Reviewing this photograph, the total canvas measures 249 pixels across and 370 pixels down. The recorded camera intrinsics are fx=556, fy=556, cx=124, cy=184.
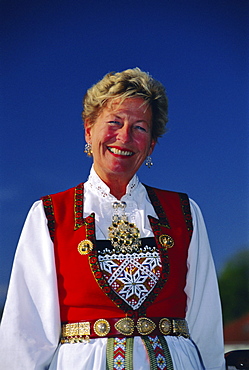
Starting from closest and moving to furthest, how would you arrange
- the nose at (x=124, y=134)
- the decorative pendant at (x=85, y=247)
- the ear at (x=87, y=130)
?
the decorative pendant at (x=85, y=247)
the nose at (x=124, y=134)
the ear at (x=87, y=130)

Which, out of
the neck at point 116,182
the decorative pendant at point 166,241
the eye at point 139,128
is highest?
the eye at point 139,128

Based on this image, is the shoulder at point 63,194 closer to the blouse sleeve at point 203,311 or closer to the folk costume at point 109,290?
the folk costume at point 109,290

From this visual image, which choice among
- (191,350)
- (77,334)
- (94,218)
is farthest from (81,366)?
(94,218)

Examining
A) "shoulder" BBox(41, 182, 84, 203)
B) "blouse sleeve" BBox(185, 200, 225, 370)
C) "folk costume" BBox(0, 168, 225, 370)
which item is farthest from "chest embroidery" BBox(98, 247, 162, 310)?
"shoulder" BBox(41, 182, 84, 203)

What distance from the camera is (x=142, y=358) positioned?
1797mm

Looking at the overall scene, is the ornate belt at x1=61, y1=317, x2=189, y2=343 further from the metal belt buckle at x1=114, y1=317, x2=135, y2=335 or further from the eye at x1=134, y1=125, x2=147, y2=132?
the eye at x1=134, y1=125, x2=147, y2=132

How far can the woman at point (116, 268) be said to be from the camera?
1817 millimetres

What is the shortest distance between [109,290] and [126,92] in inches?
28.4

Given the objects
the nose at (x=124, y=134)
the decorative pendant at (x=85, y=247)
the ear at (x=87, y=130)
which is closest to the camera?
the decorative pendant at (x=85, y=247)

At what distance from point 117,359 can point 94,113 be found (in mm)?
895

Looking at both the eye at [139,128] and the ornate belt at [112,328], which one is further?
the eye at [139,128]

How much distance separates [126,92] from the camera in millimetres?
2049

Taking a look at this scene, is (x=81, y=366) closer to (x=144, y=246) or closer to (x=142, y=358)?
(x=142, y=358)

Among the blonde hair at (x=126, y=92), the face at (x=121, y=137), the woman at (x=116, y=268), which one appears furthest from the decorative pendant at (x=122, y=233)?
the blonde hair at (x=126, y=92)
